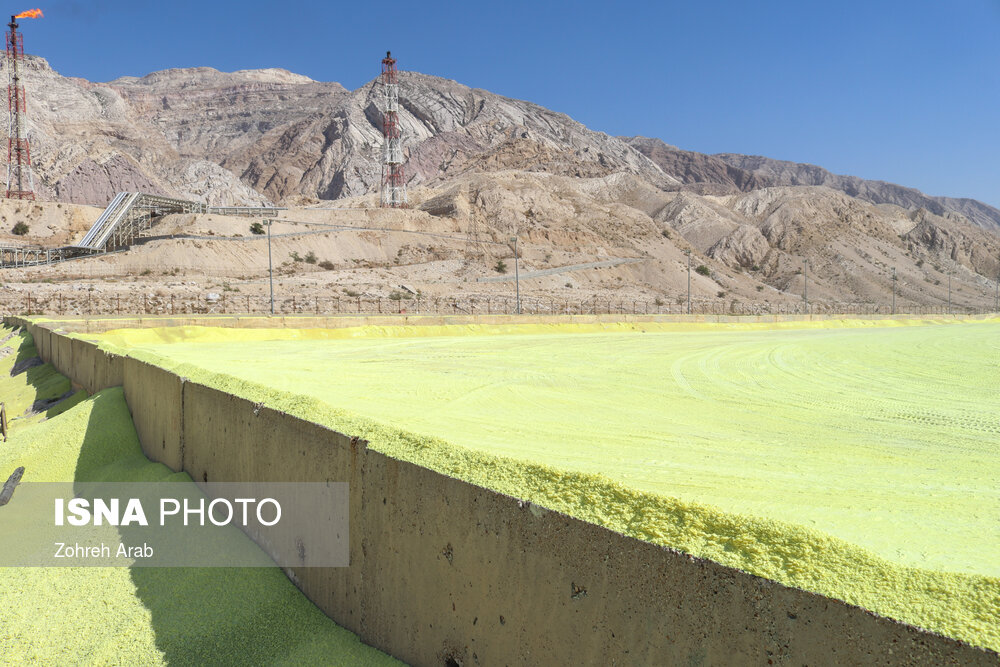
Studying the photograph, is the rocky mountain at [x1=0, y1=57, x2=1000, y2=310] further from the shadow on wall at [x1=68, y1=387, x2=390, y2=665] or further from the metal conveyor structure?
the shadow on wall at [x1=68, y1=387, x2=390, y2=665]

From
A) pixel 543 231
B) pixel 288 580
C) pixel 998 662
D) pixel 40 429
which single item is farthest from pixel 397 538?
pixel 543 231

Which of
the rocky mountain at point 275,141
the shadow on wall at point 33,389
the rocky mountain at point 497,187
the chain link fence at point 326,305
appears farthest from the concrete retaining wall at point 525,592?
the rocky mountain at point 275,141

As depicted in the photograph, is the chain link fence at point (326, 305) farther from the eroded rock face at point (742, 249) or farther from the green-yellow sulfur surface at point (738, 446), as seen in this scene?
the eroded rock face at point (742, 249)

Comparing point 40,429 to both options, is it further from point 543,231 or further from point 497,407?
point 543,231

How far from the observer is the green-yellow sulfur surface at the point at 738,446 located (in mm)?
2213

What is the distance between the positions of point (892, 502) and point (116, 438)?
8.57m

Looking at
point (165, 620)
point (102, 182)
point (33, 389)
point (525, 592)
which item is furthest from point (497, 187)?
point (525, 592)

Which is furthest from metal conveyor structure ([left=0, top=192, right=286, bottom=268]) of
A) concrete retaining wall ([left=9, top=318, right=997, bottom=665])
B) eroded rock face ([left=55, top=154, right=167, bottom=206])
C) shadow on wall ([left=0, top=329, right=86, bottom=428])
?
concrete retaining wall ([left=9, top=318, right=997, bottom=665])

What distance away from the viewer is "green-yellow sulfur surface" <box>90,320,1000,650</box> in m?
2.21

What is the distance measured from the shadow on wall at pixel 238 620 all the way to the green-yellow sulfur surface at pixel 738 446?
1.25m

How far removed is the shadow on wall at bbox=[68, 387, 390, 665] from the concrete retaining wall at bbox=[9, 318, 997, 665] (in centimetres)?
15

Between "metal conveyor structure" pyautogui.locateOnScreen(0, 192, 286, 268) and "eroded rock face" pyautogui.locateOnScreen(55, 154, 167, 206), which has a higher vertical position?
"eroded rock face" pyautogui.locateOnScreen(55, 154, 167, 206)

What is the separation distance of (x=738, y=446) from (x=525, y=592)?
416 centimetres

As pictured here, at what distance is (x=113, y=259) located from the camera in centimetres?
6009
